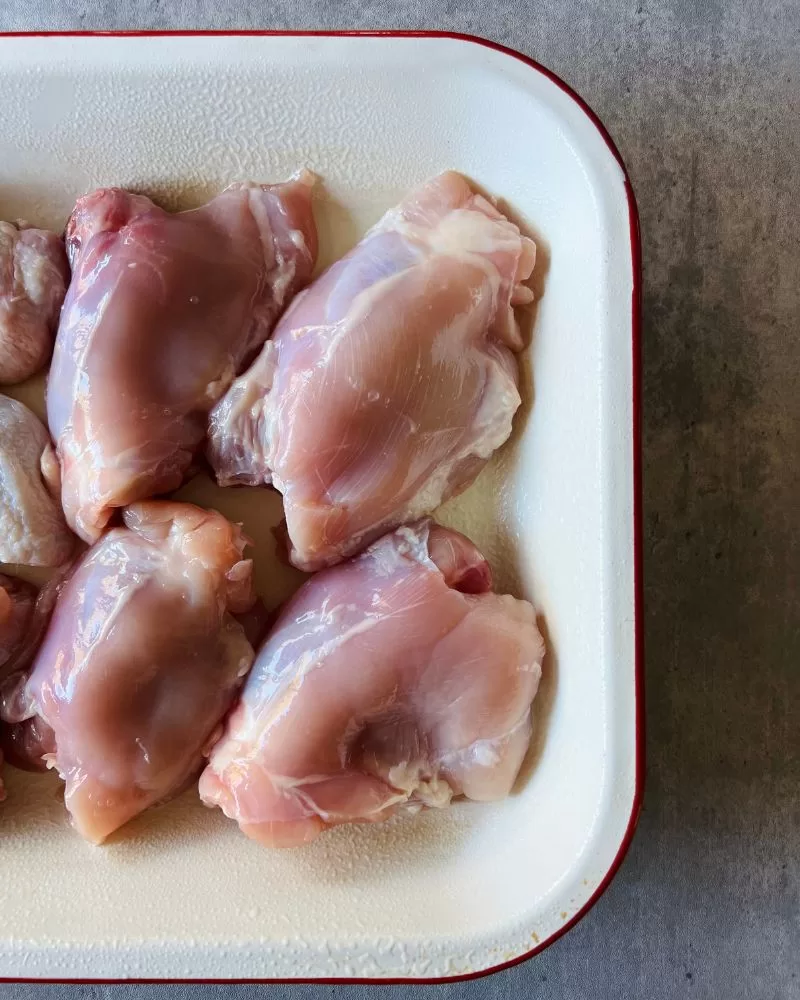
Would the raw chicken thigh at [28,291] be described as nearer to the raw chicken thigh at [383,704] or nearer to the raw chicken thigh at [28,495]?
the raw chicken thigh at [28,495]

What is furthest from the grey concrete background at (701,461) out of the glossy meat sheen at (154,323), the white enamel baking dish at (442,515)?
the glossy meat sheen at (154,323)

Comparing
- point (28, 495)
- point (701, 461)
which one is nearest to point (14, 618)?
point (28, 495)

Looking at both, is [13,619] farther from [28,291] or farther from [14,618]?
[28,291]

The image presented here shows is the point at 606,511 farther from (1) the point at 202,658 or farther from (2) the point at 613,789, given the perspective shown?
(1) the point at 202,658

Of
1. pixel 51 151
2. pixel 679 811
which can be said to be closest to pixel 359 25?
pixel 51 151

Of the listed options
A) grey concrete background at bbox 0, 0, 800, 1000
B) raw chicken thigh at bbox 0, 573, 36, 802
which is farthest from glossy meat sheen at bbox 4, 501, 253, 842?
grey concrete background at bbox 0, 0, 800, 1000

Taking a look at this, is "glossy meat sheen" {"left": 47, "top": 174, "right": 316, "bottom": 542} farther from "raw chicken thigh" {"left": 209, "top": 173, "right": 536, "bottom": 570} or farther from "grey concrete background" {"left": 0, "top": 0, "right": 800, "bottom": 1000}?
"grey concrete background" {"left": 0, "top": 0, "right": 800, "bottom": 1000}
